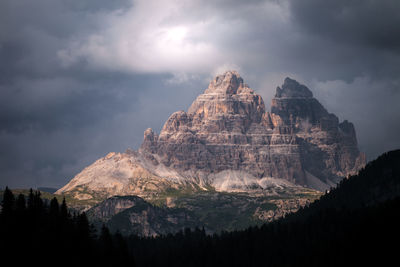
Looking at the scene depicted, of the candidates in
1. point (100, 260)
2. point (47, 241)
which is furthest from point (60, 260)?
point (100, 260)

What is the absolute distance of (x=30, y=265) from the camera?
553 ft

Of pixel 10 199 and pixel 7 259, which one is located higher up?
pixel 10 199

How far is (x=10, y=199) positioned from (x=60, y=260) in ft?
77.0

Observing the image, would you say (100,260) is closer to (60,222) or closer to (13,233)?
(60,222)

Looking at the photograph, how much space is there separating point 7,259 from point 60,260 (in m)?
15.2

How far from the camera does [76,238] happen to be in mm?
186375

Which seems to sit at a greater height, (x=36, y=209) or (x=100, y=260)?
(x=36, y=209)

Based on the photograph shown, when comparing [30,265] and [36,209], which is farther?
[36,209]

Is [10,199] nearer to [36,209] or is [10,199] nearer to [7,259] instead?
[36,209]

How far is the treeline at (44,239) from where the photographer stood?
170875 millimetres

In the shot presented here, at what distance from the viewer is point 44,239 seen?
177 metres

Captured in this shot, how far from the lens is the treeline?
171m

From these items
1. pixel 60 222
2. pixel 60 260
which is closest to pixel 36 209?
pixel 60 222

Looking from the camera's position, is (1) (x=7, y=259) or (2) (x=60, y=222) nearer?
(1) (x=7, y=259)
